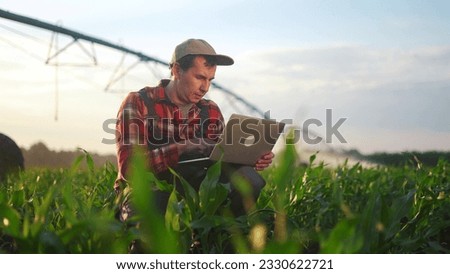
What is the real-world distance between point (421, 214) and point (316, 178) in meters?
1.54

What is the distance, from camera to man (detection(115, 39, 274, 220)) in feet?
9.57

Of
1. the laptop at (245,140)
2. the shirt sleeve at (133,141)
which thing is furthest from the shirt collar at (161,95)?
the laptop at (245,140)

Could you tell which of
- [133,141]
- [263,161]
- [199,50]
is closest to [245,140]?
[263,161]

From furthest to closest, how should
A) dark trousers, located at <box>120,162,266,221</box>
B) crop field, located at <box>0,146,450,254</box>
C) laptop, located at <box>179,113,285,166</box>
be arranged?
dark trousers, located at <box>120,162,266,221</box>
laptop, located at <box>179,113,285,166</box>
crop field, located at <box>0,146,450,254</box>

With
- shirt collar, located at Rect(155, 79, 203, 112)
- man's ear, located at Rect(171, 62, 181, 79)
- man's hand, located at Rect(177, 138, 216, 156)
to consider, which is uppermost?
man's ear, located at Rect(171, 62, 181, 79)

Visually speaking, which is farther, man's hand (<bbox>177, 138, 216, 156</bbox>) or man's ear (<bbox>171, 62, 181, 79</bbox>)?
man's ear (<bbox>171, 62, 181, 79</bbox>)

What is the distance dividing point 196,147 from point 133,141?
30 centimetres

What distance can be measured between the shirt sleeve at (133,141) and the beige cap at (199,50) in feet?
1.07

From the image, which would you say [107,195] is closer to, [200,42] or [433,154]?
[200,42]

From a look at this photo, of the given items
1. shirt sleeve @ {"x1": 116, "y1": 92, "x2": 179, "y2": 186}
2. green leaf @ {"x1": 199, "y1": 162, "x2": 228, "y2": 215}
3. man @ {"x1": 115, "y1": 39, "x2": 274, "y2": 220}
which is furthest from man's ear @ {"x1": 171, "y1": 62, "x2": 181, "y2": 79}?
green leaf @ {"x1": 199, "y1": 162, "x2": 228, "y2": 215}

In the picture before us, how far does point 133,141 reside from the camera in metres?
2.96

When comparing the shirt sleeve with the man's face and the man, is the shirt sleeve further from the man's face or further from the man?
the man's face

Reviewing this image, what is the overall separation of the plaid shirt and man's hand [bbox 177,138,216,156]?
0.04 metres

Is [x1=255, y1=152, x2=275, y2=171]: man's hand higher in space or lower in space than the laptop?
lower
